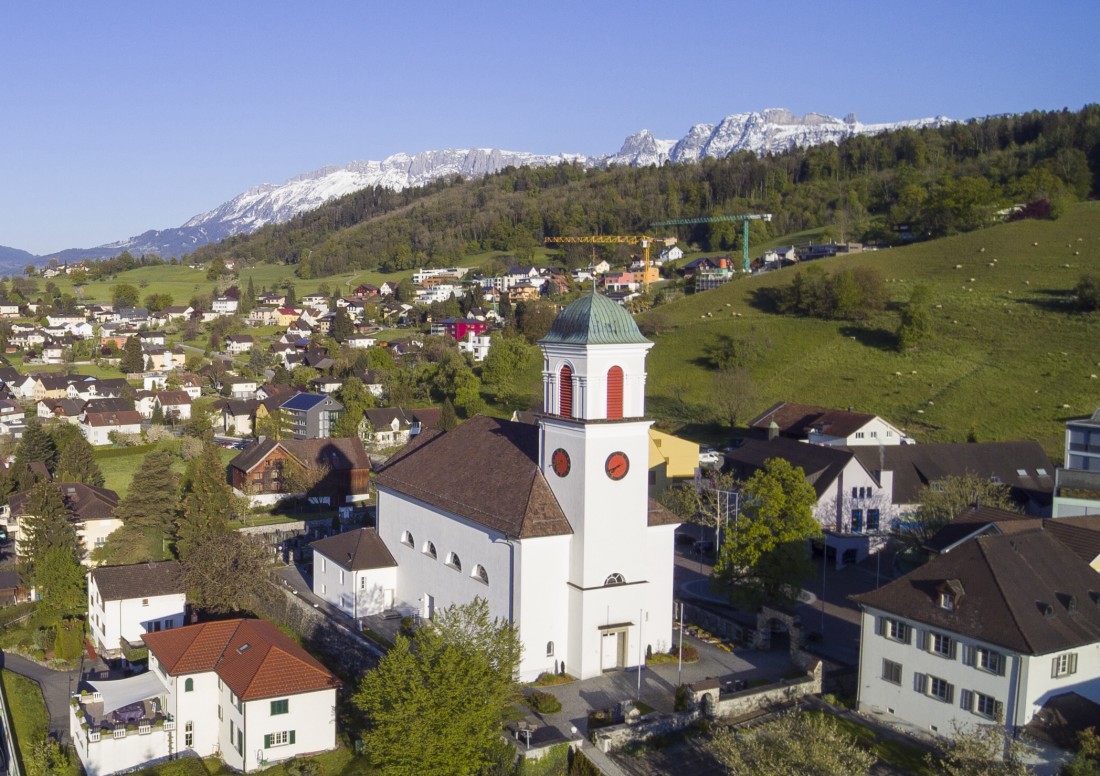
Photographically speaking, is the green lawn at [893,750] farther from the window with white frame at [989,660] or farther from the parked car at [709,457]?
the parked car at [709,457]

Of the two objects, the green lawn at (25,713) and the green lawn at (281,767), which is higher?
the green lawn at (281,767)

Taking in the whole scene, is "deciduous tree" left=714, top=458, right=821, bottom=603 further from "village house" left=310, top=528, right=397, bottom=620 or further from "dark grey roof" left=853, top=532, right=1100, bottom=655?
"village house" left=310, top=528, right=397, bottom=620

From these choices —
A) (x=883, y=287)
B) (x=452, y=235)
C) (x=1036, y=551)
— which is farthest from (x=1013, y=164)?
(x=1036, y=551)

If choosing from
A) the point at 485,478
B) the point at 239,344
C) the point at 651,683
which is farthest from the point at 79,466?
the point at 239,344

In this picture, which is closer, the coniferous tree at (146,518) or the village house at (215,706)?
the village house at (215,706)

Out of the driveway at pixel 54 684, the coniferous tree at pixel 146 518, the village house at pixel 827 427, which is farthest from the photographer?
the village house at pixel 827 427

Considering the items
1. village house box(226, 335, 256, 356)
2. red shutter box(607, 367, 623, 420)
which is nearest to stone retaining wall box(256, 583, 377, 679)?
red shutter box(607, 367, 623, 420)

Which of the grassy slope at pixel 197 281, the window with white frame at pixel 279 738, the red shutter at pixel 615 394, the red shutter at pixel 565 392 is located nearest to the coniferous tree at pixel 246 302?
the grassy slope at pixel 197 281

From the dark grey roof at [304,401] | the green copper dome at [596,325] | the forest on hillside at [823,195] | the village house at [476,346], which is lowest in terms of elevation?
the dark grey roof at [304,401]
